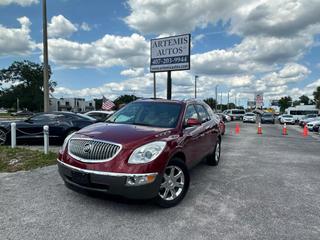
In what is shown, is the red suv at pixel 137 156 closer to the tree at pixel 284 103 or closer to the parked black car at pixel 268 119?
the parked black car at pixel 268 119

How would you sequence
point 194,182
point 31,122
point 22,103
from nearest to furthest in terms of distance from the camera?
point 194,182 < point 31,122 < point 22,103

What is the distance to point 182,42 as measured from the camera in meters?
15.7

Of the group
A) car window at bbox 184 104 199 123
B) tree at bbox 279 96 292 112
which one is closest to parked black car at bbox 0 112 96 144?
car window at bbox 184 104 199 123

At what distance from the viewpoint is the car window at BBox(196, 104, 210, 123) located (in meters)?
6.34

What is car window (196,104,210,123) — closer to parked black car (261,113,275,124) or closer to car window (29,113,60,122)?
car window (29,113,60,122)

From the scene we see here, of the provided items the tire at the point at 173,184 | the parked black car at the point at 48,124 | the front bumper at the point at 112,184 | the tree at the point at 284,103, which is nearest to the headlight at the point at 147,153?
the front bumper at the point at 112,184

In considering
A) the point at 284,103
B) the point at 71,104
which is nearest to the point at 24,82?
the point at 71,104

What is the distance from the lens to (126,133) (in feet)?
14.1

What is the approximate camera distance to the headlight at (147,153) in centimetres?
389

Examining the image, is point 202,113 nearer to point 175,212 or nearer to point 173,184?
point 173,184

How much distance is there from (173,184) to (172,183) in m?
0.03

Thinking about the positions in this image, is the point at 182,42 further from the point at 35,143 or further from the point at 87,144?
the point at 87,144

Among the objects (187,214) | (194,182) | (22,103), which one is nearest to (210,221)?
(187,214)

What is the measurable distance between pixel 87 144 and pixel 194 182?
8.70ft
